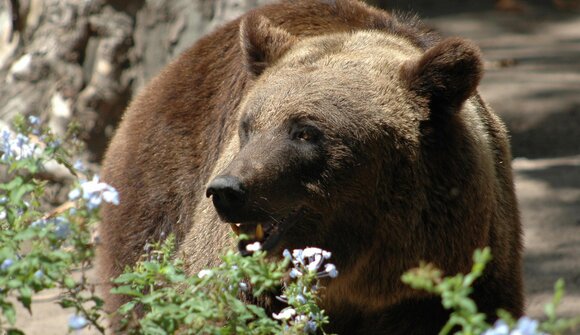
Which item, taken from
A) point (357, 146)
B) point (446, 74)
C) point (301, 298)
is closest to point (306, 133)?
point (357, 146)

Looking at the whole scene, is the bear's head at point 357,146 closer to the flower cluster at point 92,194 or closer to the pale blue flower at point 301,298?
the pale blue flower at point 301,298

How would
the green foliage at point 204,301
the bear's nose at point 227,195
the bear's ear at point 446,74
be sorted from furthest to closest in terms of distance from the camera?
1. the bear's ear at point 446,74
2. the bear's nose at point 227,195
3. the green foliage at point 204,301

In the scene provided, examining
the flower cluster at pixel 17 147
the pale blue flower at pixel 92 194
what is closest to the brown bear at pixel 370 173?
the flower cluster at pixel 17 147

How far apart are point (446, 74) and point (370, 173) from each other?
555mm

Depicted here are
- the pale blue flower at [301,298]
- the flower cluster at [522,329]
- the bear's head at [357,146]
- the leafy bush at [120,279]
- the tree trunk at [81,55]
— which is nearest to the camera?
the flower cluster at [522,329]

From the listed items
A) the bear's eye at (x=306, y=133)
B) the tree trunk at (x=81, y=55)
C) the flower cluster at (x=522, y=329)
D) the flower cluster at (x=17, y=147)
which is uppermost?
the flower cluster at (x=522, y=329)

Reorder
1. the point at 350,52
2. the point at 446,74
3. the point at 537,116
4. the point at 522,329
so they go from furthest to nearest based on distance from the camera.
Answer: the point at 537,116 → the point at 350,52 → the point at 446,74 → the point at 522,329

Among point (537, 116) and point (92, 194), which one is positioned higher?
point (92, 194)

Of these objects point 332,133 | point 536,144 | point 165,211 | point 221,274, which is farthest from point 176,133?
point 536,144

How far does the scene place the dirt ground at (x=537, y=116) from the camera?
6688mm

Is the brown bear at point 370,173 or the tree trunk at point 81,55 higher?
the brown bear at point 370,173

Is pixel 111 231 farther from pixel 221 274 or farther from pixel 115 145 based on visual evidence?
pixel 221 274

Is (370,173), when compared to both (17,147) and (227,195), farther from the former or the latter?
(17,147)

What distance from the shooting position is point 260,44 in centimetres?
479
